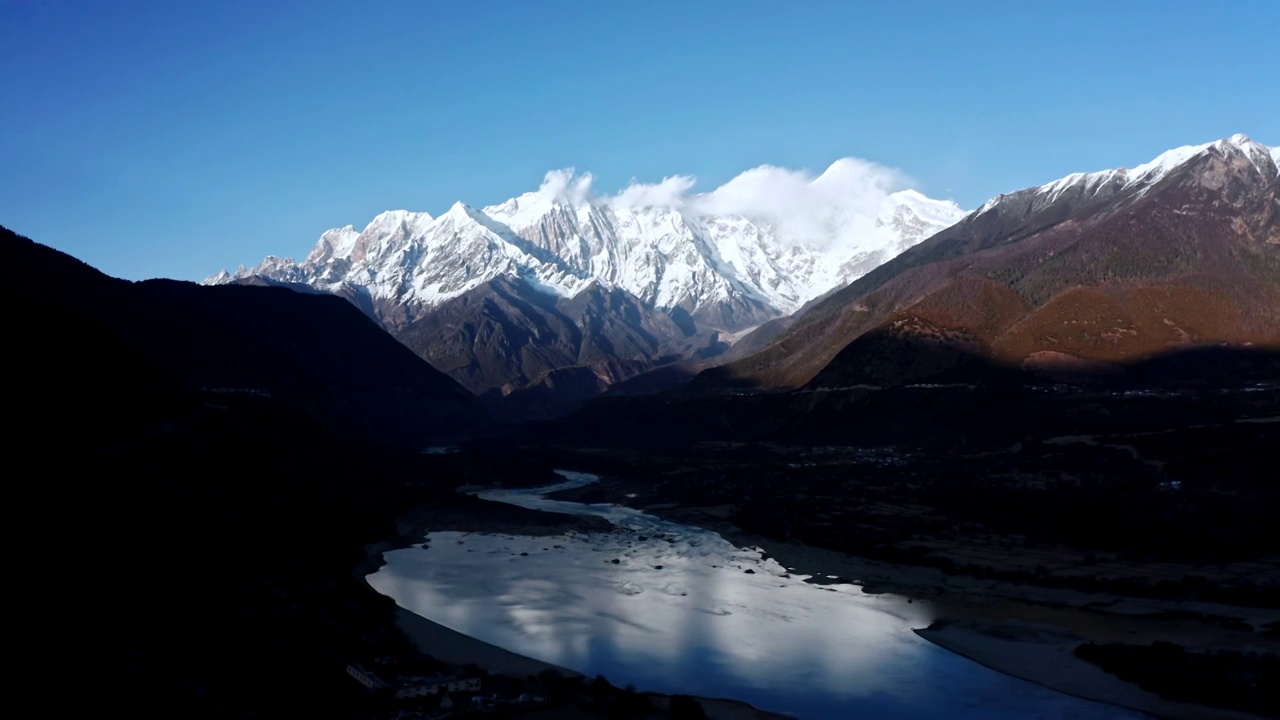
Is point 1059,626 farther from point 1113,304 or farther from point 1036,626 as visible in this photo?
point 1113,304

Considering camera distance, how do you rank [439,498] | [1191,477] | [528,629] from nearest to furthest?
1. [528,629]
2. [1191,477]
3. [439,498]

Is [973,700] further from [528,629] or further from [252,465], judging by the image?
[252,465]

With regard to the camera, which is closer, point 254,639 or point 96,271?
point 254,639

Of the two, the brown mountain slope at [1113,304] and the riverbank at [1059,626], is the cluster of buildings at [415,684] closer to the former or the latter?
the riverbank at [1059,626]

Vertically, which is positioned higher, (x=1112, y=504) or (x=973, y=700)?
(x=1112, y=504)

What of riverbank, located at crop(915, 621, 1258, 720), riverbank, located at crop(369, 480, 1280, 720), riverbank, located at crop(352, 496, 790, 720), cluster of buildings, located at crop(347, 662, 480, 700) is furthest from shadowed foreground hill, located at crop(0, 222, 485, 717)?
riverbank, located at crop(915, 621, 1258, 720)

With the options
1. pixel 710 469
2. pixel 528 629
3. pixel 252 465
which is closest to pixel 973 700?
pixel 528 629

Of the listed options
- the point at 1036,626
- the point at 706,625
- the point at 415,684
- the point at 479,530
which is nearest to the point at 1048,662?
the point at 1036,626

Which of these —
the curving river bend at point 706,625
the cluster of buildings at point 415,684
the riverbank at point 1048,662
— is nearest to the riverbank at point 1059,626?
the riverbank at point 1048,662
